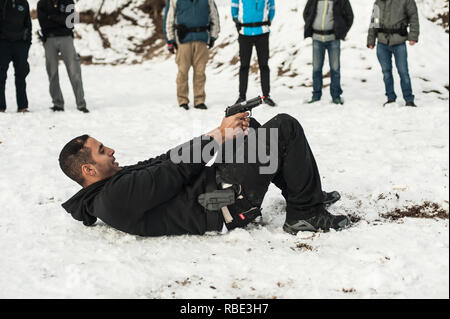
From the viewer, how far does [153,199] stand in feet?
9.29

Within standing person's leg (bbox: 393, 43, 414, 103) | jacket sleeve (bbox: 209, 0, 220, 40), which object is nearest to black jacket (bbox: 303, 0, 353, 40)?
standing person's leg (bbox: 393, 43, 414, 103)

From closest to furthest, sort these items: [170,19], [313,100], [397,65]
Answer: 1. [397,65]
2. [170,19]
3. [313,100]

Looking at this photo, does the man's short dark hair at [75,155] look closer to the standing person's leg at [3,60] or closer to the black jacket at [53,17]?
the standing person's leg at [3,60]

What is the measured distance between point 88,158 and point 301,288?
5.39 feet

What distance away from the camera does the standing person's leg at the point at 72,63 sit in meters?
7.55

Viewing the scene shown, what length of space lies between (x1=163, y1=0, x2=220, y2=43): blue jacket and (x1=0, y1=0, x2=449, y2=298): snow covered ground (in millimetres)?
1274

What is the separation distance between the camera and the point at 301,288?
7.95 ft

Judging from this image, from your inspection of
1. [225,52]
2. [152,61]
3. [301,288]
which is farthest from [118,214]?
[152,61]

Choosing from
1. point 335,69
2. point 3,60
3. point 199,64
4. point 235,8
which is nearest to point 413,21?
point 335,69

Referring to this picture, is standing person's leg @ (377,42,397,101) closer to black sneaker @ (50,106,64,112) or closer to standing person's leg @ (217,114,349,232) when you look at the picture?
standing person's leg @ (217,114,349,232)

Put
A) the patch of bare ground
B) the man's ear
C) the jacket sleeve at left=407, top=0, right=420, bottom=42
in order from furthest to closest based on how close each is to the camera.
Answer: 1. the jacket sleeve at left=407, top=0, right=420, bottom=42
2. the patch of bare ground
3. the man's ear

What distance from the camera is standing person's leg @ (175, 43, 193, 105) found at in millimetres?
7753

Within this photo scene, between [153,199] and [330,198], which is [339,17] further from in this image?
[153,199]

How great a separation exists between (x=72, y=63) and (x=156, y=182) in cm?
559
